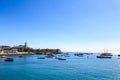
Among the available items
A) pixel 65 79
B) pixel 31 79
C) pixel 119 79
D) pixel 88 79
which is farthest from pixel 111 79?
pixel 31 79

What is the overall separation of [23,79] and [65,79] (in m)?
10.4

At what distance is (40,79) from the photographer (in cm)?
4481

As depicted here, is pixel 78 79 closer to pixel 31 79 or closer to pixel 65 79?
pixel 65 79

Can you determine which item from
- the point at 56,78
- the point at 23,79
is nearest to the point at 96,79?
the point at 56,78

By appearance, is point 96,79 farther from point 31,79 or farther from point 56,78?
point 31,79

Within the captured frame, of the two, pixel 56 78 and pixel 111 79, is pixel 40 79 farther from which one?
pixel 111 79

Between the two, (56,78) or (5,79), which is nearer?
(5,79)

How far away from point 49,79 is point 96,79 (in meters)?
11.8

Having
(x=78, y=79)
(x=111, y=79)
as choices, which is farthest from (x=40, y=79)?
(x=111, y=79)

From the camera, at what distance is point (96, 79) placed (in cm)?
4491

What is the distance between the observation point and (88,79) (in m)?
44.6

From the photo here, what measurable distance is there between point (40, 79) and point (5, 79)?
841 centimetres

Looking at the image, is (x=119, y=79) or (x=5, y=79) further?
(x=119, y=79)

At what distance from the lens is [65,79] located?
147 ft
